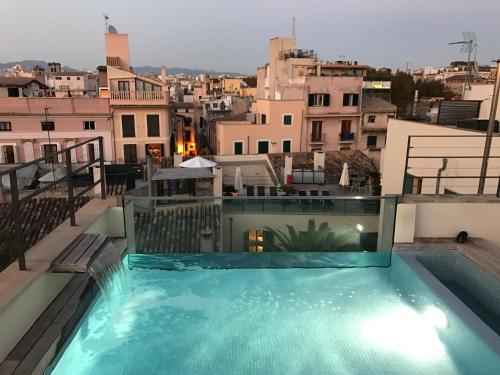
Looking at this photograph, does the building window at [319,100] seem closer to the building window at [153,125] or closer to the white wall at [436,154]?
the building window at [153,125]

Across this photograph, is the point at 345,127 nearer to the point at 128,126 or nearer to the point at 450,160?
the point at 128,126

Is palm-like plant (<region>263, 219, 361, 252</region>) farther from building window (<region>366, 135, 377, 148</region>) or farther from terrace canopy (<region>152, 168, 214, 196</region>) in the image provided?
building window (<region>366, 135, 377, 148</region>)

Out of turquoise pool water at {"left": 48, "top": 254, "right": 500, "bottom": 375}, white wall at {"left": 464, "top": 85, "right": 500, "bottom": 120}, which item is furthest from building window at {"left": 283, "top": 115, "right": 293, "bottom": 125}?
turquoise pool water at {"left": 48, "top": 254, "right": 500, "bottom": 375}

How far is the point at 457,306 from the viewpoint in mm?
4277

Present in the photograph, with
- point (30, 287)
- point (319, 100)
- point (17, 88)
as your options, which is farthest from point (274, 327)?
point (17, 88)

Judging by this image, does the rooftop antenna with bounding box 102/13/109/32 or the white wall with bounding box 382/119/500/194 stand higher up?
the rooftop antenna with bounding box 102/13/109/32

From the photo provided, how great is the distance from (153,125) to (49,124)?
6.03 m

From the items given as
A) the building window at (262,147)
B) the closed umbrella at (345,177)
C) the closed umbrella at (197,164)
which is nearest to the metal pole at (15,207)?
the closed umbrella at (197,164)

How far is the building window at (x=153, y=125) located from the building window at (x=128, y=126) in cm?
96

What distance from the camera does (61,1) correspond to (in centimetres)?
4141

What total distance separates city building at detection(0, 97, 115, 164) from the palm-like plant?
19994 millimetres

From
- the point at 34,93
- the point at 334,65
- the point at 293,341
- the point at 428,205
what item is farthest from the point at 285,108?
the point at 293,341

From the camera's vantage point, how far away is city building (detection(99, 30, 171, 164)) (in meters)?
24.4

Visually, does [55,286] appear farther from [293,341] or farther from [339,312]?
[339,312]
